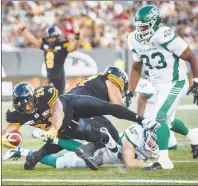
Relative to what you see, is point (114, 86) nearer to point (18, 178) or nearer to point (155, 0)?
point (18, 178)

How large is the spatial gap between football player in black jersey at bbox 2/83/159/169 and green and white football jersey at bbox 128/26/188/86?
1.83ft

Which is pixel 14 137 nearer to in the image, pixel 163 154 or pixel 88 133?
pixel 88 133

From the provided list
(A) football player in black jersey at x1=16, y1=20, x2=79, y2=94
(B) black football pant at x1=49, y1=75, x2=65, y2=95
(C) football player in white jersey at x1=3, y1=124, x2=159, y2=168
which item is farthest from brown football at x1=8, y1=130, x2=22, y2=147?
(B) black football pant at x1=49, y1=75, x2=65, y2=95

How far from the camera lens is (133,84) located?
6578mm

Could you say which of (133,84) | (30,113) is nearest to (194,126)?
(133,84)

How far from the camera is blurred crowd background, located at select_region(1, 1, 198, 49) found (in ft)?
46.1

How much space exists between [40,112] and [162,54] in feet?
3.90

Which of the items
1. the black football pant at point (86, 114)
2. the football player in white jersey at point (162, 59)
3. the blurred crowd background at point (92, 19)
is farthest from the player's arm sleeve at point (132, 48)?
the blurred crowd background at point (92, 19)

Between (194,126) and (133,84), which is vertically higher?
(133,84)

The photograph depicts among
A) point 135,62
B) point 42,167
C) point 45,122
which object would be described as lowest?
point 42,167

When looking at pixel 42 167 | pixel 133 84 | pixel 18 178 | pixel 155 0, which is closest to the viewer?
pixel 18 178

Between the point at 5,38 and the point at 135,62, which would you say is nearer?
the point at 135,62

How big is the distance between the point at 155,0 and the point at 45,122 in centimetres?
738

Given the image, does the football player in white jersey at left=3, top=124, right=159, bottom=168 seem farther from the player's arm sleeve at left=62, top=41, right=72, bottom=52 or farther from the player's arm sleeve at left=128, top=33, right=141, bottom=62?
the player's arm sleeve at left=62, top=41, right=72, bottom=52
